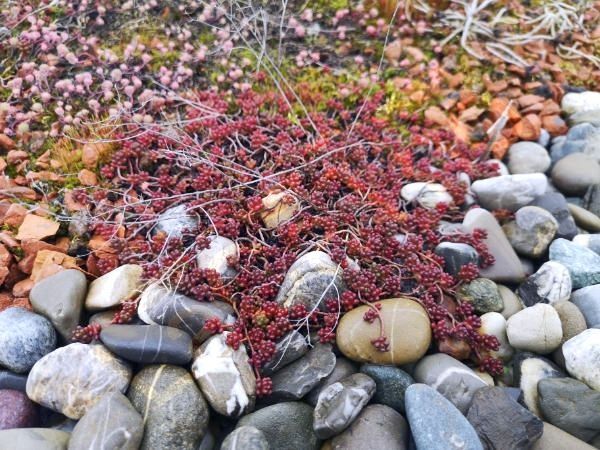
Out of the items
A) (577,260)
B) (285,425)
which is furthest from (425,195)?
(285,425)

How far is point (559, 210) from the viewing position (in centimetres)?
354

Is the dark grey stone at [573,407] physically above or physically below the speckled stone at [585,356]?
below

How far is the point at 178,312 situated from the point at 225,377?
440 mm

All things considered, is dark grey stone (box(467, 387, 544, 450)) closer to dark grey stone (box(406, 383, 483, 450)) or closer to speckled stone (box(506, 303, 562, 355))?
dark grey stone (box(406, 383, 483, 450))

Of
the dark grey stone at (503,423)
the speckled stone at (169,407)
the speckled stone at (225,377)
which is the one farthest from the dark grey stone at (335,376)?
the dark grey stone at (503,423)

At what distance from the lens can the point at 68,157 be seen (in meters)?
3.65

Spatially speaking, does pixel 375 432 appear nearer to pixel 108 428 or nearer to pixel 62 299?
pixel 108 428

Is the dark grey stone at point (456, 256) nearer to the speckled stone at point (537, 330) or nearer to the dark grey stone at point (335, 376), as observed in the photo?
the speckled stone at point (537, 330)

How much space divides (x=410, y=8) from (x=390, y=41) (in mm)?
393

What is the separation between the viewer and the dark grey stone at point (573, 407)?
2.63m

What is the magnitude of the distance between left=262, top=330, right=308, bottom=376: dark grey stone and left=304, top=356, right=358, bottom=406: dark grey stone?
0.19 metres

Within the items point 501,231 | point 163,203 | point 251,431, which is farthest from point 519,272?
point 163,203

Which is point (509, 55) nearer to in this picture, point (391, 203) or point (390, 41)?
point (390, 41)

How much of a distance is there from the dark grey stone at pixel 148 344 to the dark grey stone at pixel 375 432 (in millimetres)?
879
